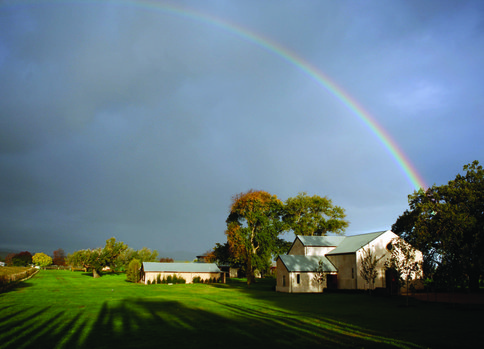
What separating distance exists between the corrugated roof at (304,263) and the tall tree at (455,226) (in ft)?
41.5

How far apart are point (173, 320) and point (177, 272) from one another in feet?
172

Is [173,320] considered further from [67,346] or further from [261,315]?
[67,346]

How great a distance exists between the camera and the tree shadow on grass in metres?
12.9

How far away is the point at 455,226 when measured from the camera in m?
37.1

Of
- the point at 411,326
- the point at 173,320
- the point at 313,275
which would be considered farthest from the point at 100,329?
the point at 313,275

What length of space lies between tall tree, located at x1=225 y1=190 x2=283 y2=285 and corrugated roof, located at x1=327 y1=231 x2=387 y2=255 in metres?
15.0

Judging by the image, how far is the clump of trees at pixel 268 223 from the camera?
66.1 metres

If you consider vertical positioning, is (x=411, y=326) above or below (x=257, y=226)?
below

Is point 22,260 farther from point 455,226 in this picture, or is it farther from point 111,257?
point 455,226

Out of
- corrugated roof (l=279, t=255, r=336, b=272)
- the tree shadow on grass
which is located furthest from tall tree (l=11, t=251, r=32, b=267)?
the tree shadow on grass

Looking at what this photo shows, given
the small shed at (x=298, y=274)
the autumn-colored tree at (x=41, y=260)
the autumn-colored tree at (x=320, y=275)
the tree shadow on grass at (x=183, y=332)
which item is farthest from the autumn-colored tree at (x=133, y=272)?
the autumn-colored tree at (x=41, y=260)

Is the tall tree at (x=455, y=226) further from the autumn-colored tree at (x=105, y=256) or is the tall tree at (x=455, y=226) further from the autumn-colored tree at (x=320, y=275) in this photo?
the autumn-colored tree at (x=105, y=256)

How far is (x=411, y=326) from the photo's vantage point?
17781 millimetres

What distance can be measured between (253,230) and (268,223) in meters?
3.30
